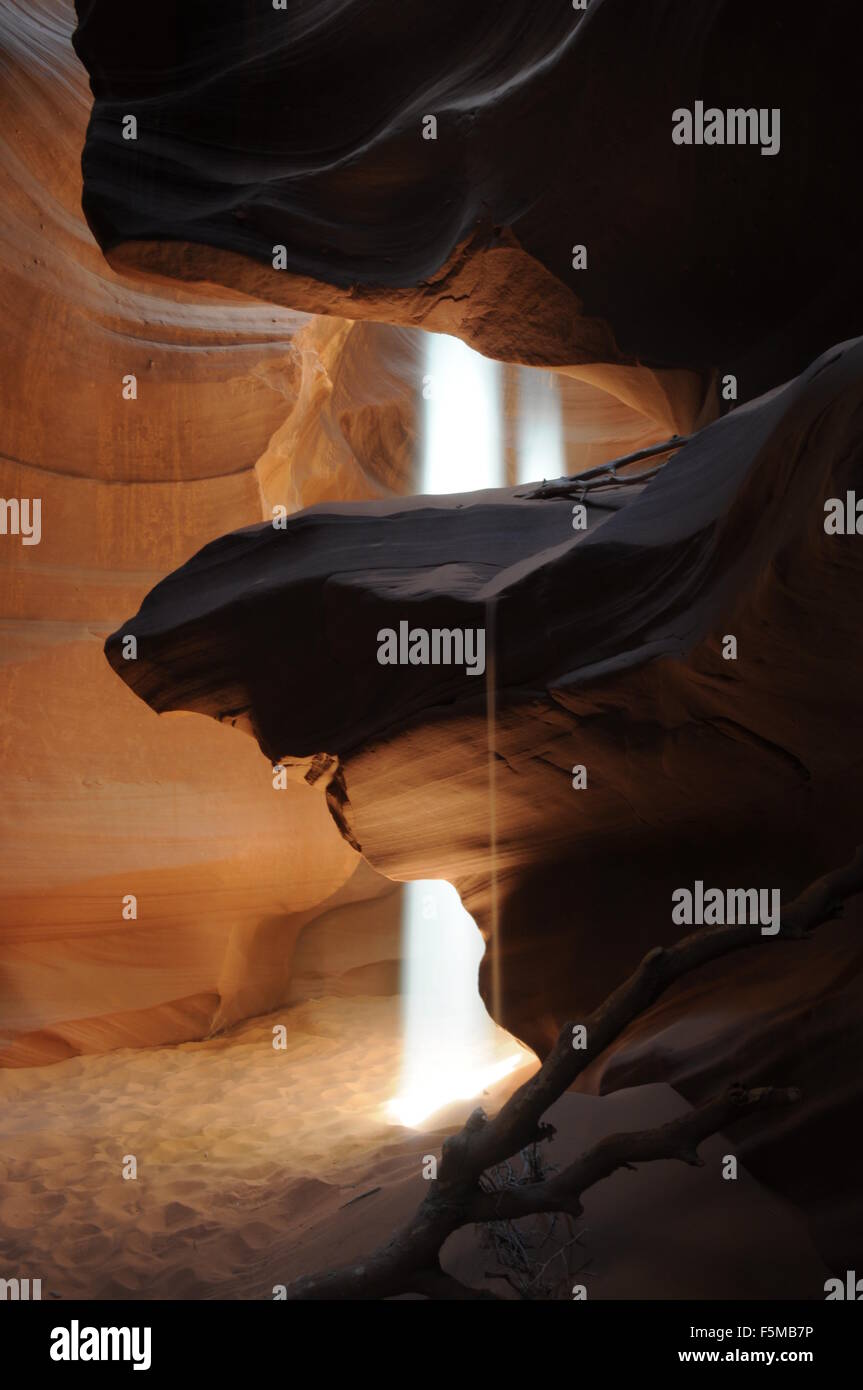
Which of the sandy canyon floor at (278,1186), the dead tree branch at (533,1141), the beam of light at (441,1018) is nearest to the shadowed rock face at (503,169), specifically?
the dead tree branch at (533,1141)

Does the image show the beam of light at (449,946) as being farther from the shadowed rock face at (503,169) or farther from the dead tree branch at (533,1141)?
the shadowed rock face at (503,169)

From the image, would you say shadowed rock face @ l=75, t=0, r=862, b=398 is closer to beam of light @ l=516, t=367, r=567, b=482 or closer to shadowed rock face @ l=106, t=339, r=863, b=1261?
shadowed rock face @ l=106, t=339, r=863, b=1261

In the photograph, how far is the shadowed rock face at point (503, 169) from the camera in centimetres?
478

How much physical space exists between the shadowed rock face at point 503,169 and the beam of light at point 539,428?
281 inches

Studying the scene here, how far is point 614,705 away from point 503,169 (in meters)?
2.55

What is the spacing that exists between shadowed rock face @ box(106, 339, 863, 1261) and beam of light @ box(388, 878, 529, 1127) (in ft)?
8.10

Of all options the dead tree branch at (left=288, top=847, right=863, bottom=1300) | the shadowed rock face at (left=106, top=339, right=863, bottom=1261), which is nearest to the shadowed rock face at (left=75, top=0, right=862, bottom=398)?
the shadowed rock face at (left=106, top=339, right=863, bottom=1261)

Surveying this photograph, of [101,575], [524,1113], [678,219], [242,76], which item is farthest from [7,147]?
[524,1113]

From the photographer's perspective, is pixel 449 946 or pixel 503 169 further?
pixel 449 946

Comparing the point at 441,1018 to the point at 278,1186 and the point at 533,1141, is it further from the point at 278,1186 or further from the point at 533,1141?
the point at 533,1141

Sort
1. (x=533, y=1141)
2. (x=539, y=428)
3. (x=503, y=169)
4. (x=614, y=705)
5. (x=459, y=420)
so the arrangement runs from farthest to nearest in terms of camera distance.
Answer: (x=539, y=428) < (x=459, y=420) < (x=503, y=169) < (x=614, y=705) < (x=533, y=1141)

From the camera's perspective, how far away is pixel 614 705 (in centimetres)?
438

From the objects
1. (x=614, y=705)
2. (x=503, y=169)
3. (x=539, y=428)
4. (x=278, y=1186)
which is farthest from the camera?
(x=539, y=428)

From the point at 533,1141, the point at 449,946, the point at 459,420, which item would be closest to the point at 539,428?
the point at 459,420
